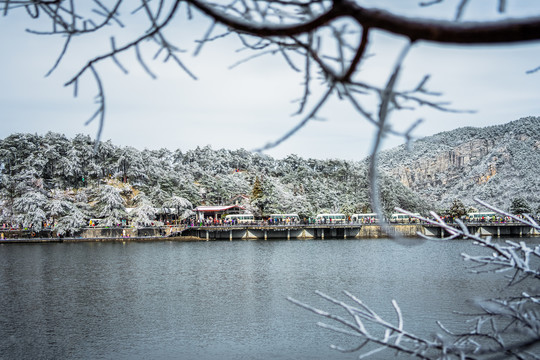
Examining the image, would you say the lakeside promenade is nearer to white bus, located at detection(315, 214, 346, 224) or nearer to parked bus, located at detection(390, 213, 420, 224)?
white bus, located at detection(315, 214, 346, 224)

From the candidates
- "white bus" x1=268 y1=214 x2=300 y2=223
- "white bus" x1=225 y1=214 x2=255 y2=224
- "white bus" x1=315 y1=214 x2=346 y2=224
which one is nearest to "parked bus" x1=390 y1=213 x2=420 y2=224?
"white bus" x1=315 y1=214 x2=346 y2=224

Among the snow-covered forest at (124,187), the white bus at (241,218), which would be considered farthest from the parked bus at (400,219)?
the white bus at (241,218)

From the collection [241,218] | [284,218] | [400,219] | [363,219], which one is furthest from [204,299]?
[400,219]

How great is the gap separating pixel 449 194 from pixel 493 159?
12.8 meters

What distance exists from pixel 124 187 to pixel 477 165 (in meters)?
91.7

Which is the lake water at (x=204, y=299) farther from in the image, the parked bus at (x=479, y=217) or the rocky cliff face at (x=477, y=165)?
the rocky cliff face at (x=477, y=165)

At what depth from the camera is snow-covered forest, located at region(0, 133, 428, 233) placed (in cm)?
5181

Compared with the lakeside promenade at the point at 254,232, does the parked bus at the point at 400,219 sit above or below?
above

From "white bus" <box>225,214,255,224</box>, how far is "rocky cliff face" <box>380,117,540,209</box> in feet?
153

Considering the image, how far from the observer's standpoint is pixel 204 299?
67.9ft

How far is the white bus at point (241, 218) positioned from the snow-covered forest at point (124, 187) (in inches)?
67.9

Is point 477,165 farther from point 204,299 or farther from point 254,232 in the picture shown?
point 204,299

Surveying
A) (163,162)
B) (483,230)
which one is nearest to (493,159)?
(483,230)

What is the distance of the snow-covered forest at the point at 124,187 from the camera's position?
170 ft
